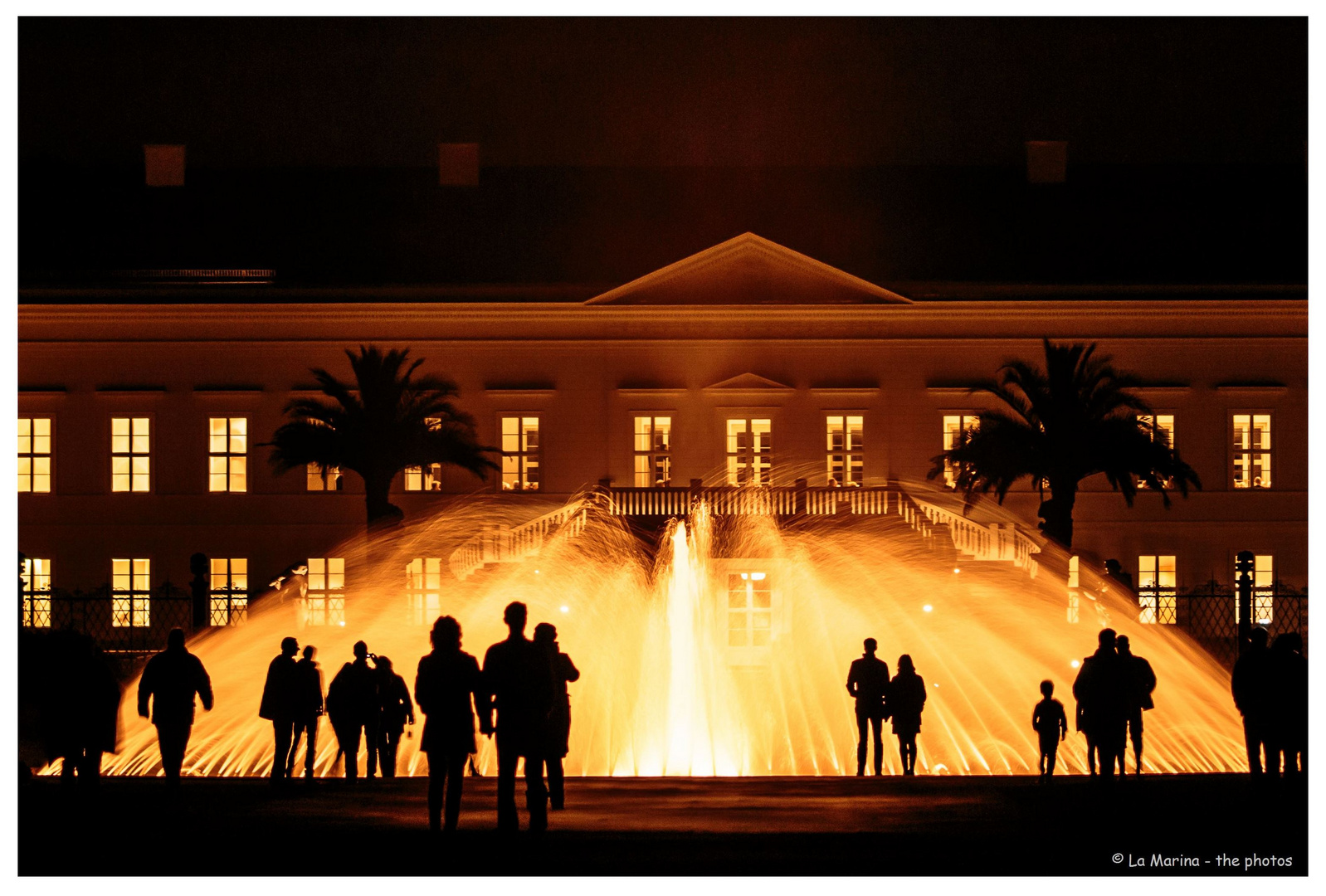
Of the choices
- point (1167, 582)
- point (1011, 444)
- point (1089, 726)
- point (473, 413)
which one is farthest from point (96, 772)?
point (1167, 582)

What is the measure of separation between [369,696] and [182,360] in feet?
98.6

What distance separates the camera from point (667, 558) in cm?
3350

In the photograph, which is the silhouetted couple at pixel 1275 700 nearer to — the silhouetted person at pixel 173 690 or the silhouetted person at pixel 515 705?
the silhouetted person at pixel 515 705

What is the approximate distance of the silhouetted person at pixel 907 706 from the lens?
53.6 feet

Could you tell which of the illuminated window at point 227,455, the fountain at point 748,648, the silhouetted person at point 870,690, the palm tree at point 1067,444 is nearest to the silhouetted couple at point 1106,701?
the silhouetted person at point 870,690

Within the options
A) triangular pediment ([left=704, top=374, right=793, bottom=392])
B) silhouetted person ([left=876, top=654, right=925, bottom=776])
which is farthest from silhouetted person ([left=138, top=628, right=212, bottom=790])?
triangular pediment ([left=704, top=374, right=793, bottom=392])

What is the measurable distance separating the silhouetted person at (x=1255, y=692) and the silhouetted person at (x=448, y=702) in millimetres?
7075

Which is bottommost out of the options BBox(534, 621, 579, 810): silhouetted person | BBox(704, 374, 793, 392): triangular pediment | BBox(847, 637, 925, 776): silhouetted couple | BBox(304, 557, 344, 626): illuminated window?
BBox(304, 557, 344, 626): illuminated window

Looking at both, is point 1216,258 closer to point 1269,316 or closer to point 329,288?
point 1269,316

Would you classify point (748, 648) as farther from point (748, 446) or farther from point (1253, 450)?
point (1253, 450)

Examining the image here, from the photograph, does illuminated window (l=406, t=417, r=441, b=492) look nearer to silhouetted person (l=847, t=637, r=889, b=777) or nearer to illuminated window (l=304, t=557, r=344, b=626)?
illuminated window (l=304, t=557, r=344, b=626)

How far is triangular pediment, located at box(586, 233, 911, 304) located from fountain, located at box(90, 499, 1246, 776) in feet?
25.8

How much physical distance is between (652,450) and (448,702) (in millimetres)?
31970

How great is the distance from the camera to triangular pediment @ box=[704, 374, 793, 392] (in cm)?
4278
